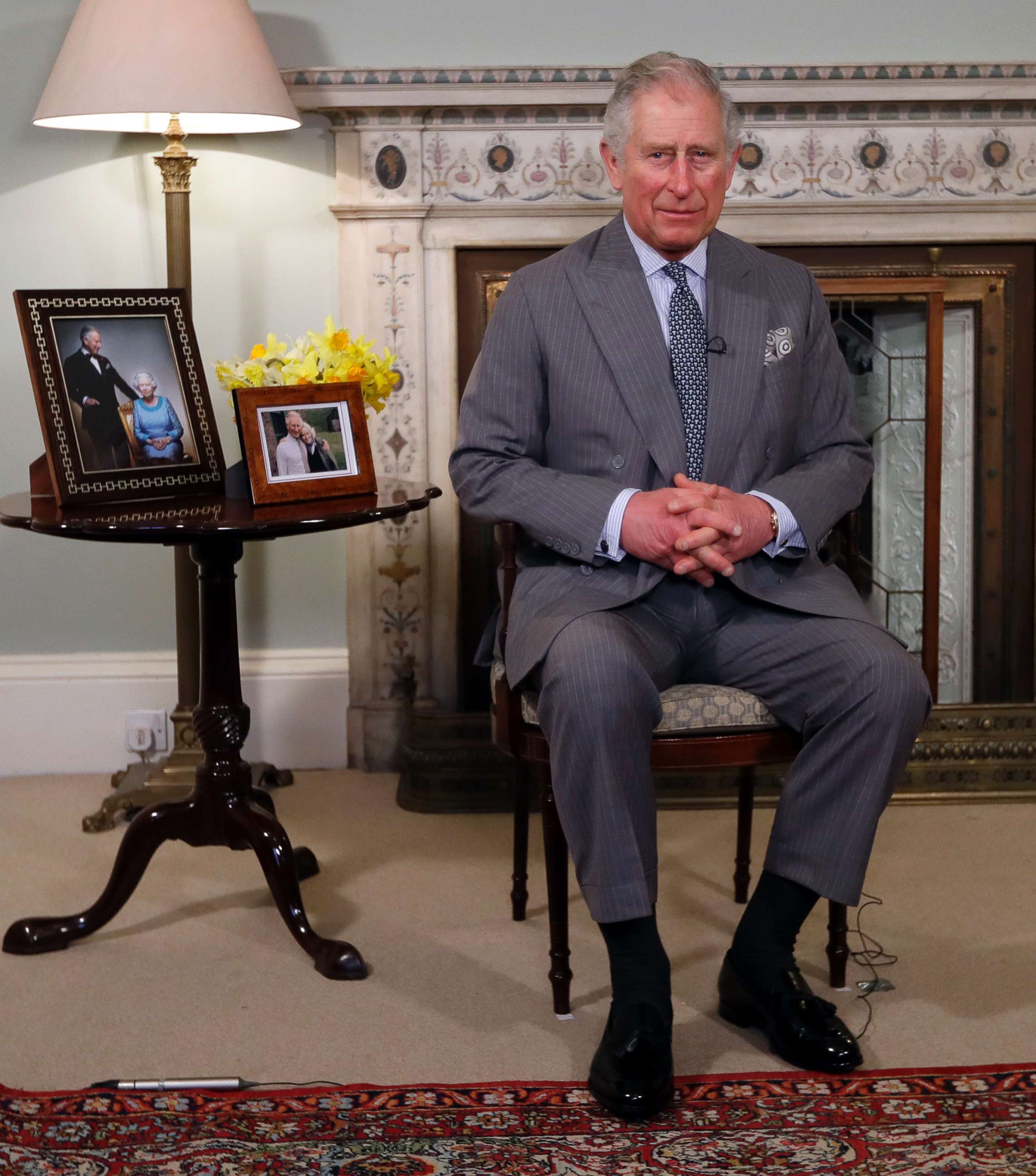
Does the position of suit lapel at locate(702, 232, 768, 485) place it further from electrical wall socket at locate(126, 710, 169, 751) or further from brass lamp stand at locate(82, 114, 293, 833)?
electrical wall socket at locate(126, 710, 169, 751)

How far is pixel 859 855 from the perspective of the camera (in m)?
1.84

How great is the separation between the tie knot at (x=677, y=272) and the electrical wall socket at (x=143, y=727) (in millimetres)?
1740

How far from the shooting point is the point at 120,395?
222cm

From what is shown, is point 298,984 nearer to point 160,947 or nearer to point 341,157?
point 160,947

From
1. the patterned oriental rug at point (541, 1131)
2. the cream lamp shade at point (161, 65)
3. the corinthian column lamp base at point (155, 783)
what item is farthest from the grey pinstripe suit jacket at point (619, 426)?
the corinthian column lamp base at point (155, 783)

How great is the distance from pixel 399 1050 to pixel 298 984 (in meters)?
0.29

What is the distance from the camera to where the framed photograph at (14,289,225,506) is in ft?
7.00

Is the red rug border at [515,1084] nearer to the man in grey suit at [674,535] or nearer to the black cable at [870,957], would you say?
the man in grey suit at [674,535]

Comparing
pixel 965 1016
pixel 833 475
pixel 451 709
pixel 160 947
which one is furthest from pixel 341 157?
pixel 965 1016

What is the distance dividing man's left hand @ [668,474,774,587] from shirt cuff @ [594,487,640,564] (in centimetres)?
7

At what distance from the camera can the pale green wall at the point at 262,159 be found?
3.07 meters

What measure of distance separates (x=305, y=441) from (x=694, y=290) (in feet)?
2.21

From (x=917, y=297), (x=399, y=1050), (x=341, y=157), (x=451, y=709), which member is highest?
(x=341, y=157)

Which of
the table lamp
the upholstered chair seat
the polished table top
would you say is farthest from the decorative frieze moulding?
the upholstered chair seat
